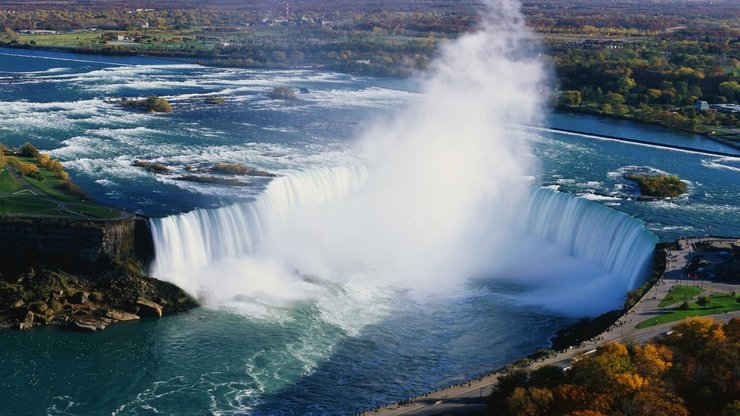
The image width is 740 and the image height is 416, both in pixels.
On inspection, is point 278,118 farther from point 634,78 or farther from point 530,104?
point 634,78

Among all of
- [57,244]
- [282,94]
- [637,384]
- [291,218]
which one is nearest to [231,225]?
[291,218]

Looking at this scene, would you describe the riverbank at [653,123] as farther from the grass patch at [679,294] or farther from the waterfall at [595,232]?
the grass patch at [679,294]

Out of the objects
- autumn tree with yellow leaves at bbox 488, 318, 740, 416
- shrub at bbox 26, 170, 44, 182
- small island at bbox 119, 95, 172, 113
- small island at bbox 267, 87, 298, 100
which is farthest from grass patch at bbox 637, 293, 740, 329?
small island at bbox 267, 87, 298, 100

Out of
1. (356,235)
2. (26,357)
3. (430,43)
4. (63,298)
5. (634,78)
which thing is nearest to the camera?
(26,357)

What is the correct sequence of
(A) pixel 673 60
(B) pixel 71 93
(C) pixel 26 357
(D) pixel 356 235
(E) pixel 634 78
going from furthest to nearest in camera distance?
(A) pixel 673 60 < (E) pixel 634 78 < (B) pixel 71 93 < (D) pixel 356 235 < (C) pixel 26 357

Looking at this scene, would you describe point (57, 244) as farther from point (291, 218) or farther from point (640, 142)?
point (640, 142)

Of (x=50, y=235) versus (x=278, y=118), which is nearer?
(x=50, y=235)

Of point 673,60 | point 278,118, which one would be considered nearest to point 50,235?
point 278,118
